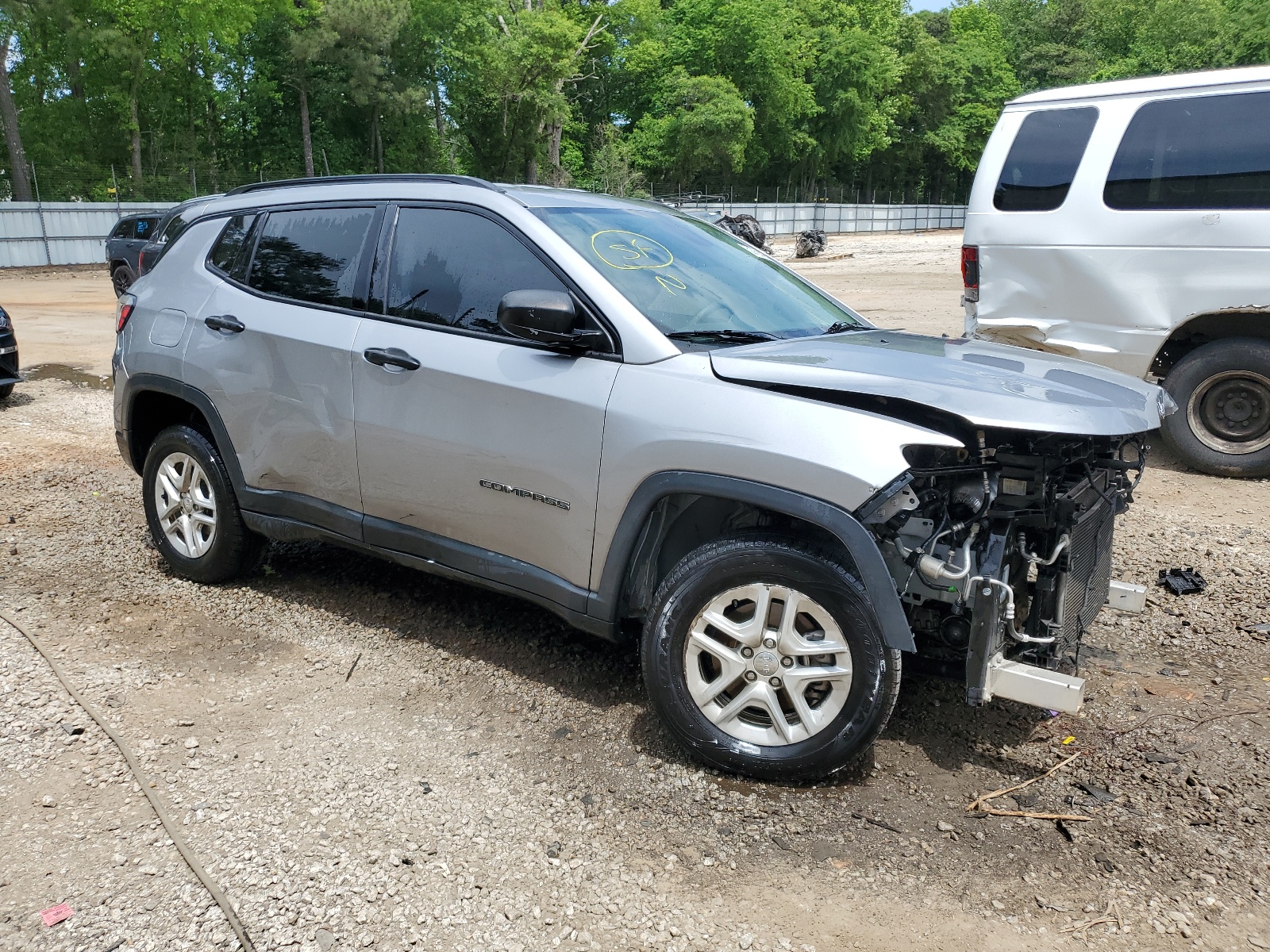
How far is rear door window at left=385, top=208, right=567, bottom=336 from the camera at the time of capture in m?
3.81

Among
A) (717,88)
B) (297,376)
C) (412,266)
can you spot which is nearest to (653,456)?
(412,266)

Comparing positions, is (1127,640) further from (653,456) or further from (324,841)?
(324,841)

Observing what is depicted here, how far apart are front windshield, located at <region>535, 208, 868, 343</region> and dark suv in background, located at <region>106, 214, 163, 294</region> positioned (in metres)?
15.4

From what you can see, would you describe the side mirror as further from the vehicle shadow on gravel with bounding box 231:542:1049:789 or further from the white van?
the white van

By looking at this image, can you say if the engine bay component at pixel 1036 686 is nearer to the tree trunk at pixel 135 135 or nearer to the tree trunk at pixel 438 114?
the tree trunk at pixel 135 135

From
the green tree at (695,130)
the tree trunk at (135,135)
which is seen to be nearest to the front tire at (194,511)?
the tree trunk at (135,135)

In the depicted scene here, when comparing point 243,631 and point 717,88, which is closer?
point 243,631

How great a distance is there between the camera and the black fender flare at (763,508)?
9.66 feet

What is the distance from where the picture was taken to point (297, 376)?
4332 millimetres

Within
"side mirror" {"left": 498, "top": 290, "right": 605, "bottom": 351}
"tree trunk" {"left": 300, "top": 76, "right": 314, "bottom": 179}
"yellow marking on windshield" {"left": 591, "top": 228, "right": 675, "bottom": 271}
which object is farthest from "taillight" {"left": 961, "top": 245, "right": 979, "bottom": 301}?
"tree trunk" {"left": 300, "top": 76, "right": 314, "bottom": 179}

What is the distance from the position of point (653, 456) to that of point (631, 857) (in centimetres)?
120

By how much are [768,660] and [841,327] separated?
1603 millimetres

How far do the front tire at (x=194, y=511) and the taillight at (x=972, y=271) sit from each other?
4.79 meters

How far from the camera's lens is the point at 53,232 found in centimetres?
3114
